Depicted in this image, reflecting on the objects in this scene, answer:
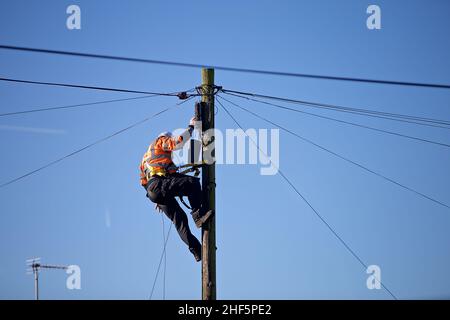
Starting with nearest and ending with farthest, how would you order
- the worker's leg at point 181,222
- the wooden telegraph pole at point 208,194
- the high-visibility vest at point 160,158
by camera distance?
the wooden telegraph pole at point 208,194
the worker's leg at point 181,222
the high-visibility vest at point 160,158

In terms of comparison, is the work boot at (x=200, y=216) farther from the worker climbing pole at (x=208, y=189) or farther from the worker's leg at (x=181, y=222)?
the worker's leg at (x=181, y=222)

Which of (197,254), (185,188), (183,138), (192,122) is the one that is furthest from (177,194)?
(192,122)

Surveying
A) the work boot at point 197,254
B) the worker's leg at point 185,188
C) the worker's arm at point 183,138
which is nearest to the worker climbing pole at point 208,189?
→ the worker's leg at point 185,188

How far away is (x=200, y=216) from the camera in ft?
52.6

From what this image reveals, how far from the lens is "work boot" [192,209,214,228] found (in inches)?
627

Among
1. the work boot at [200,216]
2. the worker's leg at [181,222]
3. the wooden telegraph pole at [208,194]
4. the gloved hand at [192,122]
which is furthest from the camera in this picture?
the worker's leg at [181,222]

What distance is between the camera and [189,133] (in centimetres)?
1636

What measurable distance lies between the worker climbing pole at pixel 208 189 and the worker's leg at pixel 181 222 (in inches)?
21.1

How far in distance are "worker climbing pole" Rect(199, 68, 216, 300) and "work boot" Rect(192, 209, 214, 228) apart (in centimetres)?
7

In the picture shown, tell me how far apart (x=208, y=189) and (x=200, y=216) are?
49 cm

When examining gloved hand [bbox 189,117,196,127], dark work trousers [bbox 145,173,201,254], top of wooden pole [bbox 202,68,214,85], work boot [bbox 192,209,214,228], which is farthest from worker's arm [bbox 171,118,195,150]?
work boot [bbox 192,209,214,228]

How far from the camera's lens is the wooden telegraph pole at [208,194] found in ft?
51.8

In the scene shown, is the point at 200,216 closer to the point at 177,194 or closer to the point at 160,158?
the point at 177,194
